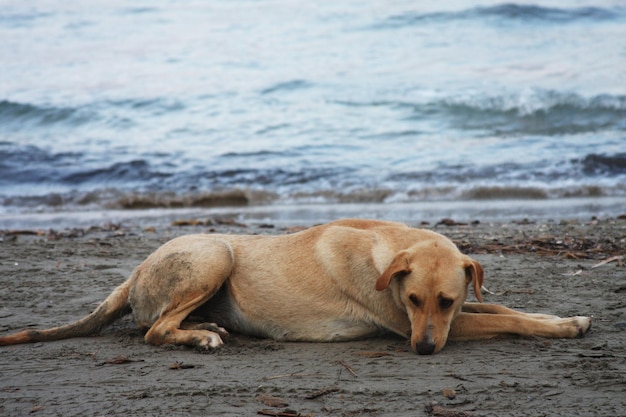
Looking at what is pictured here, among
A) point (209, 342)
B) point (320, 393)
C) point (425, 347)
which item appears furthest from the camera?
point (209, 342)

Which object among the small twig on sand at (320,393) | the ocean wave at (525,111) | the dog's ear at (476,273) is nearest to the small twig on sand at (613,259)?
the dog's ear at (476,273)

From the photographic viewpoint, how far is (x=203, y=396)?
4004mm

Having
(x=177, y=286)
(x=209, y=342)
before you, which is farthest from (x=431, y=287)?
(x=177, y=286)

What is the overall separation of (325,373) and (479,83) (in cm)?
1918

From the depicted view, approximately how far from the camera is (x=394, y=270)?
15.4ft

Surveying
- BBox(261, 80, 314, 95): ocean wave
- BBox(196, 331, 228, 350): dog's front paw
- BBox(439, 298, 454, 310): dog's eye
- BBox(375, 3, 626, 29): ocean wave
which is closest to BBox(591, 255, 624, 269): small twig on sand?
BBox(439, 298, 454, 310): dog's eye

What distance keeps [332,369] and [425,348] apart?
0.59m

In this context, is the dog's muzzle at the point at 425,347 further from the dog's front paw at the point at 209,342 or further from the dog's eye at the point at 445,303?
the dog's front paw at the point at 209,342

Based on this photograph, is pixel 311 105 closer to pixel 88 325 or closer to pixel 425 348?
pixel 88 325

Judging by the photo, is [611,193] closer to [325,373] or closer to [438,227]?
[438,227]

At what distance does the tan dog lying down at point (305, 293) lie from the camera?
488 cm

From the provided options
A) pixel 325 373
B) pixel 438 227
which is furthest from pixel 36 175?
pixel 325 373

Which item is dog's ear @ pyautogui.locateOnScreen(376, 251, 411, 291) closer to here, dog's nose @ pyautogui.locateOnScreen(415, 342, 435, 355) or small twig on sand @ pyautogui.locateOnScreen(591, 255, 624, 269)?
dog's nose @ pyautogui.locateOnScreen(415, 342, 435, 355)

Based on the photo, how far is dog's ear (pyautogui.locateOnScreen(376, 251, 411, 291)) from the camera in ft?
15.3
